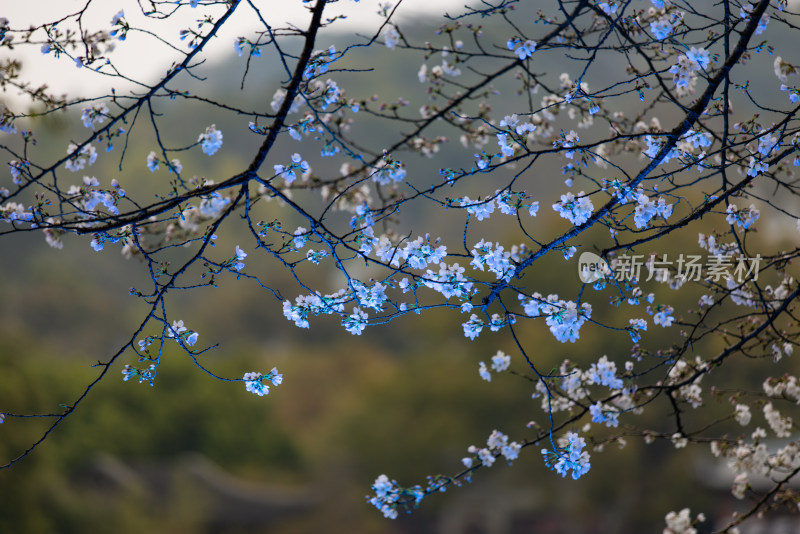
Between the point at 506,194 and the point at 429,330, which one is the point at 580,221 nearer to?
the point at 506,194

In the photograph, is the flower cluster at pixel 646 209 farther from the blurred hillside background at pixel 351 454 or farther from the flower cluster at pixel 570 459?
the blurred hillside background at pixel 351 454

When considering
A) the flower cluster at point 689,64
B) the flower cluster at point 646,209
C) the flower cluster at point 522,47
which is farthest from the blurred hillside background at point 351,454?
the flower cluster at point 689,64

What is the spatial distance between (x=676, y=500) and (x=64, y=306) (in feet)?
57.2

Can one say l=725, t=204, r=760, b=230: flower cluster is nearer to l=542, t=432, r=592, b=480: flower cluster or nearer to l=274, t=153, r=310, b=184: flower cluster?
l=542, t=432, r=592, b=480: flower cluster

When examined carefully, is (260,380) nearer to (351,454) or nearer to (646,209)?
(646,209)

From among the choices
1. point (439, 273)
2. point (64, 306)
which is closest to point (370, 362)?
point (64, 306)

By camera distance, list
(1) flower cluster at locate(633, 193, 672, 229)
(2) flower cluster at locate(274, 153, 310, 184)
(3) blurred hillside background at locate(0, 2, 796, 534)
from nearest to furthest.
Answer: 1. (2) flower cluster at locate(274, 153, 310, 184)
2. (1) flower cluster at locate(633, 193, 672, 229)
3. (3) blurred hillside background at locate(0, 2, 796, 534)

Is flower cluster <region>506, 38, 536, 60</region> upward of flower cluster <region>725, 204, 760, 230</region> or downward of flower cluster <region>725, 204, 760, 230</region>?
upward

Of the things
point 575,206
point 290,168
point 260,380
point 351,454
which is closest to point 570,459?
point 575,206

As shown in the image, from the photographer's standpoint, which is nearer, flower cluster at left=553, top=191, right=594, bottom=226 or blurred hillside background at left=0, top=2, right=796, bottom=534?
flower cluster at left=553, top=191, right=594, bottom=226

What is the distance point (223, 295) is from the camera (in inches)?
915

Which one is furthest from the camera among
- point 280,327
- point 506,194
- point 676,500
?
point 280,327

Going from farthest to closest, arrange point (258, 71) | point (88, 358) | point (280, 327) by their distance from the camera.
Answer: point (258, 71), point (280, 327), point (88, 358)

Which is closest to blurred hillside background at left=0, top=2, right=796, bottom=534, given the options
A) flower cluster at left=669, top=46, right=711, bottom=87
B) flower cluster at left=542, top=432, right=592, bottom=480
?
flower cluster at left=542, top=432, right=592, bottom=480
